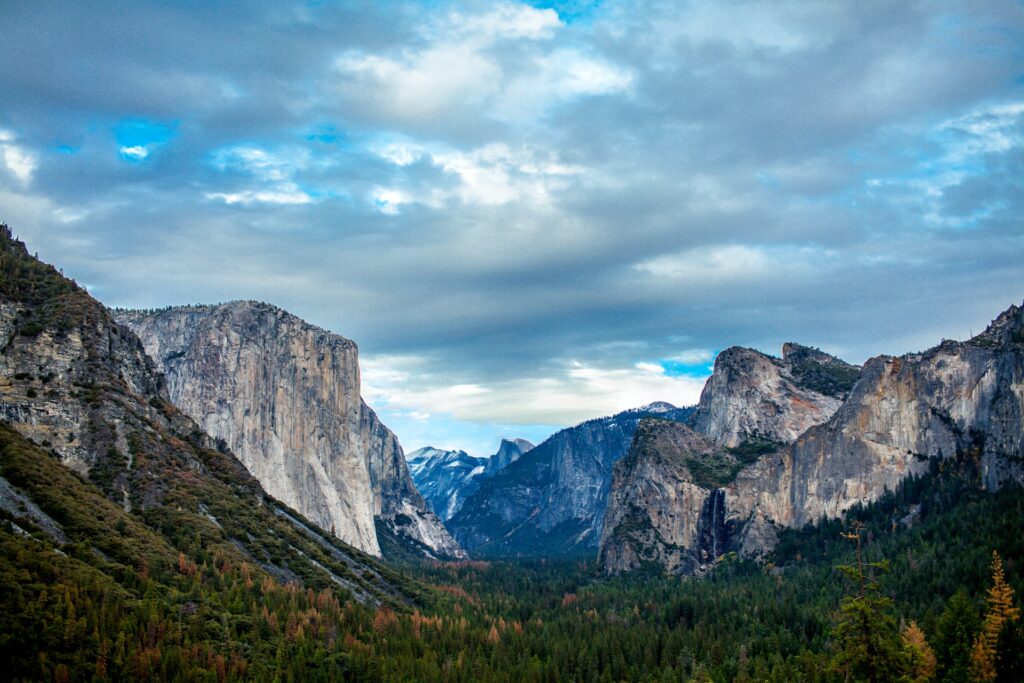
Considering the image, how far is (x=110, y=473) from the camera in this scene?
135 m

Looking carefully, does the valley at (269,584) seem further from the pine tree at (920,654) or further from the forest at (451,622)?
the pine tree at (920,654)

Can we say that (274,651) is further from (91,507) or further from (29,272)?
(29,272)

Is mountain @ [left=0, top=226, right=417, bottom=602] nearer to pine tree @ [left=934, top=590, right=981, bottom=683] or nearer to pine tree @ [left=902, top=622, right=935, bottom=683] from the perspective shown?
pine tree @ [left=902, top=622, right=935, bottom=683]


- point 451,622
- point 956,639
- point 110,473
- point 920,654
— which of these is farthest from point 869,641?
point 110,473

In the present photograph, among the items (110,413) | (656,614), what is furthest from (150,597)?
(656,614)

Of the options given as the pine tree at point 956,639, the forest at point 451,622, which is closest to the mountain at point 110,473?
the forest at point 451,622

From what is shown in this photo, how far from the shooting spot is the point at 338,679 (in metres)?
108

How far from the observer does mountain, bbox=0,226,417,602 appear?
110 metres

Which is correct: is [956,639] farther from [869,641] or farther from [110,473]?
[110,473]

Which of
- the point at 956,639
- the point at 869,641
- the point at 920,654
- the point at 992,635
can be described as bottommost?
the point at 956,639

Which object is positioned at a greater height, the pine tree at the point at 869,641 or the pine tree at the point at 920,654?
the pine tree at the point at 869,641

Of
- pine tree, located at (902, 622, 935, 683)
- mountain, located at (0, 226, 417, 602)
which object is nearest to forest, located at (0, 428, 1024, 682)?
pine tree, located at (902, 622, 935, 683)

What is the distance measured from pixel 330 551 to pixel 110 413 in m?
58.4

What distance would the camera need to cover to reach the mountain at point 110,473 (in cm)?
11031
